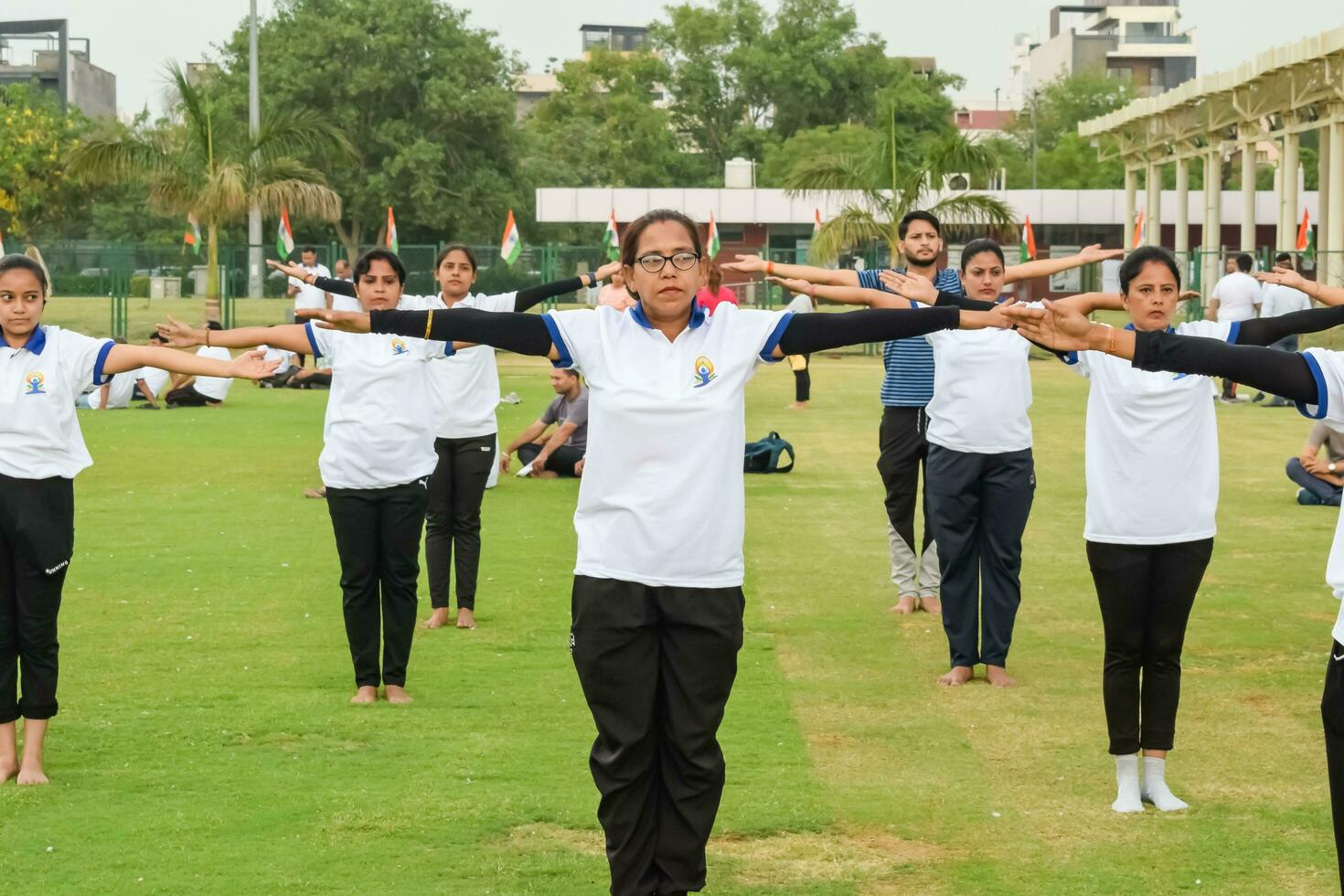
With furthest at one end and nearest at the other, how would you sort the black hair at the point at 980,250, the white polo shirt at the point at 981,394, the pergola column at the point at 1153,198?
the pergola column at the point at 1153,198
the white polo shirt at the point at 981,394
the black hair at the point at 980,250

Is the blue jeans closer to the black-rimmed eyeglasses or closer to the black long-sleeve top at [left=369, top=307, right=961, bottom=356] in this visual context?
the black long-sleeve top at [left=369, top=307, right=961, bottom=356]

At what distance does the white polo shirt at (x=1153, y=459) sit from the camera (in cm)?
664

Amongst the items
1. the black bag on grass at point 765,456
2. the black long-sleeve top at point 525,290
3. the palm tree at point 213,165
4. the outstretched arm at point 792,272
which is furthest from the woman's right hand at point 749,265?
the palm tree at point 213,165

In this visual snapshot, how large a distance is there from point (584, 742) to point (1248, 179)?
4099 cm

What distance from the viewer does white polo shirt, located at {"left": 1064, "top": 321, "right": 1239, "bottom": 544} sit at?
6.64m

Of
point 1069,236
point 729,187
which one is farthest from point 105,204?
point 1069,236

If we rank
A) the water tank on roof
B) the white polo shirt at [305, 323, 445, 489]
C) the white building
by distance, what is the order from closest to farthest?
1. the white polo shirt at [305, 323, 445, 489]
2. the water tank on roof
3. the white building

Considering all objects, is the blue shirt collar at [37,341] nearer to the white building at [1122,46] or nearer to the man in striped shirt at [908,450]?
the man in striped shirt at [908,450]

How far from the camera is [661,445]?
5.09 m

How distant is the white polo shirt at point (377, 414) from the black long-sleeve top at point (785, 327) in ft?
9.86

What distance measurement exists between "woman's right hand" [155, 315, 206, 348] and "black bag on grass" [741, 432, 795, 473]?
12500 millimetres

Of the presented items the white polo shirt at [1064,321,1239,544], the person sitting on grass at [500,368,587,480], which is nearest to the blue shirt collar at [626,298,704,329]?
the white polo shirt at [1064,321,1239,544]

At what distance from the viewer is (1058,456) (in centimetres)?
1983

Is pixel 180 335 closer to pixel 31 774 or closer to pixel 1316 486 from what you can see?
pixel 31 774
